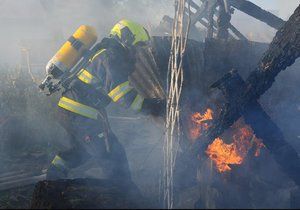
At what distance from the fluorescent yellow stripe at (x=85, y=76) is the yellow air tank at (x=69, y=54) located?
6.9 inches

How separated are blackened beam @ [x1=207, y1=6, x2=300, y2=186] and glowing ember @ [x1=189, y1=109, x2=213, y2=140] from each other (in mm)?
955

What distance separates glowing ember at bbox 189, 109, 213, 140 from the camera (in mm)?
5492

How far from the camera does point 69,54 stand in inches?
195

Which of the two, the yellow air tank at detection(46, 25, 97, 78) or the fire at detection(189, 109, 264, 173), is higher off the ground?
the yellow air tank at detection(46, 25, 97, 78)

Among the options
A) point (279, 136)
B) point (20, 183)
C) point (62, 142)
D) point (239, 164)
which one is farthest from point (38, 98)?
point (279, 136)

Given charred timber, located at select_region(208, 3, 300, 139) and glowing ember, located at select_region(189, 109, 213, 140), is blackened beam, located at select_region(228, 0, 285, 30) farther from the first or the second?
charred timber, located at select_region(208, 3, 300, 139)

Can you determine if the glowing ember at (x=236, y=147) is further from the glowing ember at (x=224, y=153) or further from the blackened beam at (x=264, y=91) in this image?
the blackened beam at (x=264, y=91)

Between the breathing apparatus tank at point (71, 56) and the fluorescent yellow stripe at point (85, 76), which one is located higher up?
the breathing apparatus tank at point (71, 56)

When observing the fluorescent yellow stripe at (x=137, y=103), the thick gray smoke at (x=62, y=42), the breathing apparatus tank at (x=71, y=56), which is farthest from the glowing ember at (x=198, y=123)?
the breathing apparatus tank at (x=71, y=56)

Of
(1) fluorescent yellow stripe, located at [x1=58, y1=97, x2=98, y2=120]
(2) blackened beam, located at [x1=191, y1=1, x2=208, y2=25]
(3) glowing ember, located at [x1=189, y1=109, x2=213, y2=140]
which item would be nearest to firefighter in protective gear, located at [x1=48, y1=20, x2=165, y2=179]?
(1) fluorescent yellow stripe, located at [x1=58, y1=97, x2=98, y2=120]

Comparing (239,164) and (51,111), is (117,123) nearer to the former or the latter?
(51,111)

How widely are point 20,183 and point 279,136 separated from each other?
13.4 ft

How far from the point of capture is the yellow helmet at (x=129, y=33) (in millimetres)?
5277

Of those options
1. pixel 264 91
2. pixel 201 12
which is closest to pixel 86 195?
pixel 264 91
